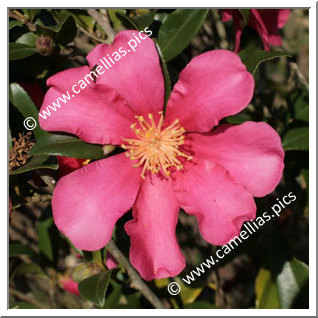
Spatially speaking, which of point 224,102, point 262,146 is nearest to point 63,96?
point 224,102

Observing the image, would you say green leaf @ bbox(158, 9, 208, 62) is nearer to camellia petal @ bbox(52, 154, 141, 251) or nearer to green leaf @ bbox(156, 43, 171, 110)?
green leaf @ bbox(156, 43, 171, 110)

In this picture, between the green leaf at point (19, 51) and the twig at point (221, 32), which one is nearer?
the green leaf at point (19, 51)

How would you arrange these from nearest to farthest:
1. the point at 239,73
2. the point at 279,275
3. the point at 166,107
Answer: the point at 239,73, the point at 166,107, the point at 279,275

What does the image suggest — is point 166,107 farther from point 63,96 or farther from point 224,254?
point 224,254

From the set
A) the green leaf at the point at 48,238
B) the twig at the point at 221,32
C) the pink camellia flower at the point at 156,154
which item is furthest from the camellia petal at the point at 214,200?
the twig at the point at 221,32

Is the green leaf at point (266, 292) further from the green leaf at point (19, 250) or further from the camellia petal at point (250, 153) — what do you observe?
the green leaf at point (19, 250)

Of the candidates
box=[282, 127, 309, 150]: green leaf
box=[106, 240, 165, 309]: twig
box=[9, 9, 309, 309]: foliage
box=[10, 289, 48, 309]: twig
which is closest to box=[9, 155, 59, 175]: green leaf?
box=[9, 9, 309, 309]: foliage
